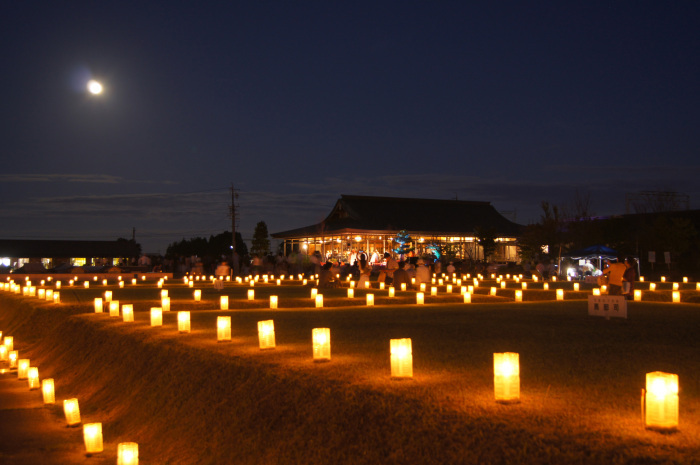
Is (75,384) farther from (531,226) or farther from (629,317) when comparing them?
(531,226)

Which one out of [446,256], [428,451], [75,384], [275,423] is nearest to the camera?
[428,451]

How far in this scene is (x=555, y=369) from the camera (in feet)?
22.4

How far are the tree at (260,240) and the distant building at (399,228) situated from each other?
18.5 ft

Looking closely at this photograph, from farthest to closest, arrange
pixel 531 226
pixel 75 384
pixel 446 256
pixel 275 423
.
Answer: pixel 446 256, pixel 531 226, pixel 75 384, pixel 275 423

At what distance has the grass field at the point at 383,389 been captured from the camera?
471 centimetres

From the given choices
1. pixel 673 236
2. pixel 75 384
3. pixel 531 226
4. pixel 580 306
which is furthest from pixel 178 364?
pixel 531 226

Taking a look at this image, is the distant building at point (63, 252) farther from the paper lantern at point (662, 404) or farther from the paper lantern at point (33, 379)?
the paper lantern at point (662, 404)

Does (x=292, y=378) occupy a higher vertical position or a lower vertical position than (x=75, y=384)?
higher

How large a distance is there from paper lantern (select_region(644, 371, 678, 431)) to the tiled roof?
36.3 metres

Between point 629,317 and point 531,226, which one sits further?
point 531,226

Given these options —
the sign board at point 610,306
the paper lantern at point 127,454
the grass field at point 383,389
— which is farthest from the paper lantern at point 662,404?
the sign board at point 610,306

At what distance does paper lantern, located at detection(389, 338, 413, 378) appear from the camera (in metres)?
6.28

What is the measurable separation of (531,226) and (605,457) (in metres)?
39.4

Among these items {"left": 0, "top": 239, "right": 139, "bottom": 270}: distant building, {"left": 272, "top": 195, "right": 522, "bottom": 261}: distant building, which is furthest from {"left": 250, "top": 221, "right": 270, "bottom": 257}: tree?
{"left": 0, "top": 239, "right": 139, "bottom": 270}: distant building
